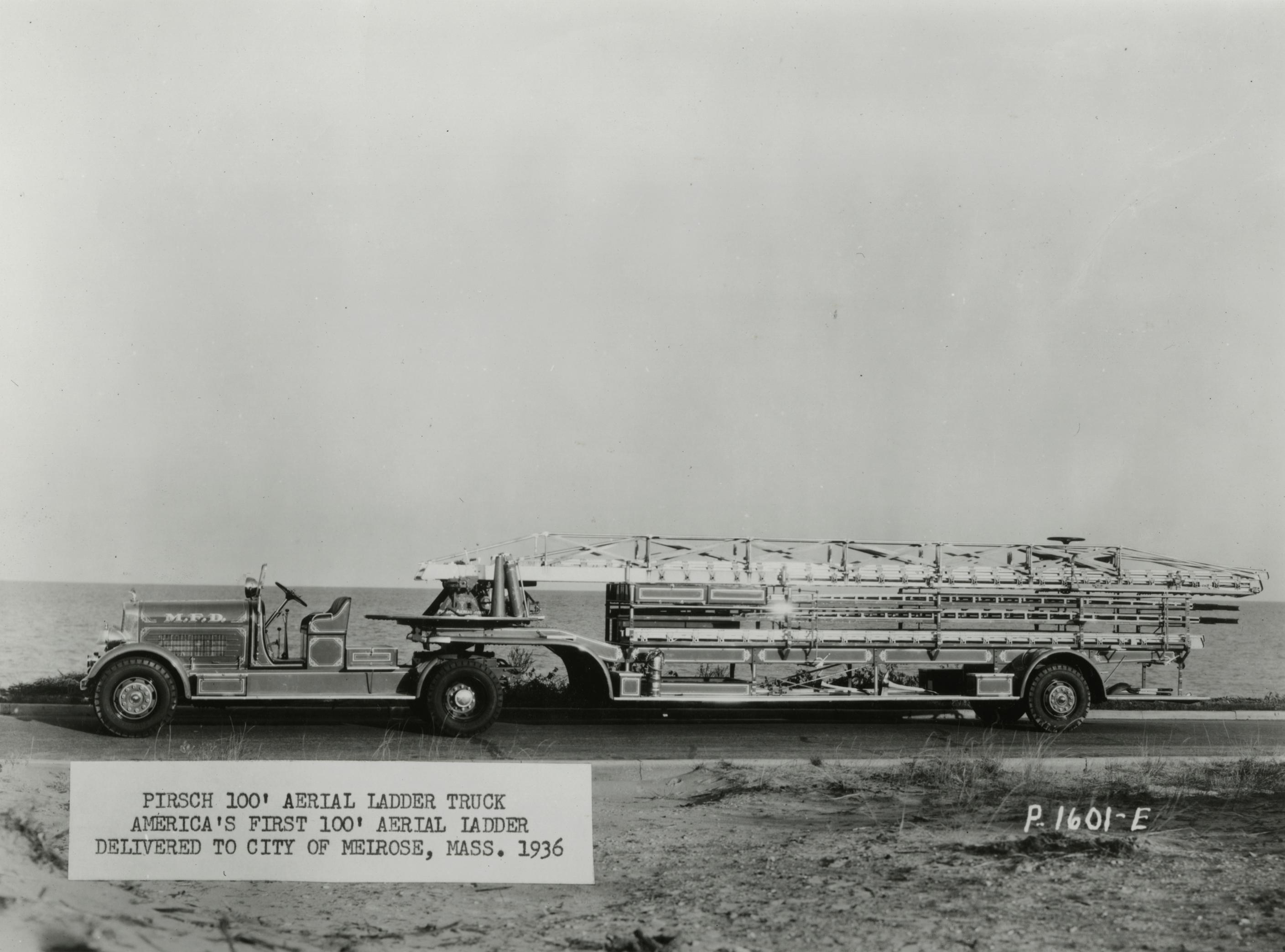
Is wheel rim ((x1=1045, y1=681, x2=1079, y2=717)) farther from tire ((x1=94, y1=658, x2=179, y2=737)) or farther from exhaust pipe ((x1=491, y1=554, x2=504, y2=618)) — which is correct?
tire ((x1=94, y1=658, x2=179, y2=737))

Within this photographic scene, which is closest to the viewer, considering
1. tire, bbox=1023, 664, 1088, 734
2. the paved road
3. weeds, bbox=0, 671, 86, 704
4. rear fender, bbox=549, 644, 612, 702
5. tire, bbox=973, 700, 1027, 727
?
the paved road

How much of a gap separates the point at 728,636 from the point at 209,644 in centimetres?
581

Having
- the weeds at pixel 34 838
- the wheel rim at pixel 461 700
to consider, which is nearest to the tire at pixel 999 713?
the wheel rim at pixel 461 700

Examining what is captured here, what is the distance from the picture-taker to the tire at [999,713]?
13634mm

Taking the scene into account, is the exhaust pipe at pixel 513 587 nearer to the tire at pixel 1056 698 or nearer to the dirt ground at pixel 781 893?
the dirt ground at pixel 781 893

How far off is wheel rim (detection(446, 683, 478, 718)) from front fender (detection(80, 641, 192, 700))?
2710 mm

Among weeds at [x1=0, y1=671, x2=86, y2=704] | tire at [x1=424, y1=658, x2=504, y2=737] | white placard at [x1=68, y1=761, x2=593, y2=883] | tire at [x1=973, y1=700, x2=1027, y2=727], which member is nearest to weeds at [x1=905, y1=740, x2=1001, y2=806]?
tire at [x1=973, y1=700, x2=1027, y2=727]

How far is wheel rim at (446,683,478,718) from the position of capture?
39.5ft

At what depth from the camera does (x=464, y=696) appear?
39.7 feet

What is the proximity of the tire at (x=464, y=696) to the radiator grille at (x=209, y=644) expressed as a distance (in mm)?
2125

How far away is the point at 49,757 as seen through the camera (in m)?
10.1

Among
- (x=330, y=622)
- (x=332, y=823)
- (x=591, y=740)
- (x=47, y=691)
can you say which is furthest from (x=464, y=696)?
(x=47, y=691)

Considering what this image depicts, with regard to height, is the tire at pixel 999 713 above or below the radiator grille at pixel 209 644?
below

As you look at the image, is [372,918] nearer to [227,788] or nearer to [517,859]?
[517,859]
